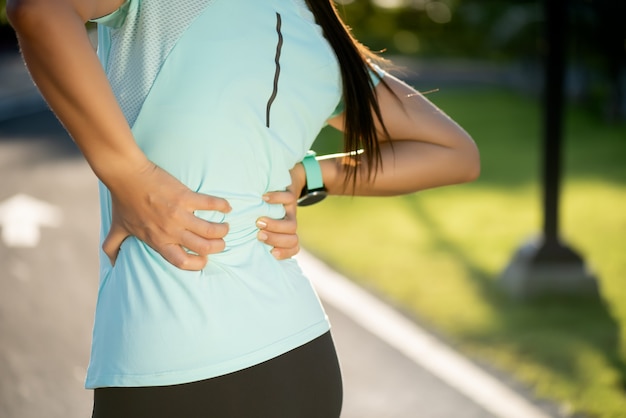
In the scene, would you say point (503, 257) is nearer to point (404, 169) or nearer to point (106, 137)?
point (404, 169)

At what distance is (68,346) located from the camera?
17.2 feet

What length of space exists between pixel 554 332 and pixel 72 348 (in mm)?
2677

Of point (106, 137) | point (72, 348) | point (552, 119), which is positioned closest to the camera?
point (106, 137)

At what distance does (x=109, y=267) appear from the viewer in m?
1.69

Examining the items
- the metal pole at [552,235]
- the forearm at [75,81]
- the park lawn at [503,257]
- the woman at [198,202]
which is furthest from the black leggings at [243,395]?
the metal pole at [552,235]

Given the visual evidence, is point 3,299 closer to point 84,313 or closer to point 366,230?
point 84,313

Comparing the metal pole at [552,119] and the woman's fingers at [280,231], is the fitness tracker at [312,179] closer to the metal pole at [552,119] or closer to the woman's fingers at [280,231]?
the woman's fingers at [280,231]

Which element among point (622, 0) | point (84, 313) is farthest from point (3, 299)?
point (622, 0)

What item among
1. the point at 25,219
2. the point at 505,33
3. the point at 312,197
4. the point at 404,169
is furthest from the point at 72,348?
the point at 505,33

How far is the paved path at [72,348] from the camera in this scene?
446cm

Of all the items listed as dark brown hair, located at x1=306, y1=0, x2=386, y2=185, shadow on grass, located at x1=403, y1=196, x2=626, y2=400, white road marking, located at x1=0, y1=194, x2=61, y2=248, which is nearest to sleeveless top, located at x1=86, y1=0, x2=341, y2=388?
dark brown hair, located at x1=306, y1=0, x2=386, y2=185

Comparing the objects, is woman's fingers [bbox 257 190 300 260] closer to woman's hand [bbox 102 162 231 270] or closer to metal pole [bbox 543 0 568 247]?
woman's hand [bbox 102 162 231 270]

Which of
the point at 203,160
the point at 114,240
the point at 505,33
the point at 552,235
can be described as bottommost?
the point at 505,33

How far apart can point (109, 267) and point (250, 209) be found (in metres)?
0.28
